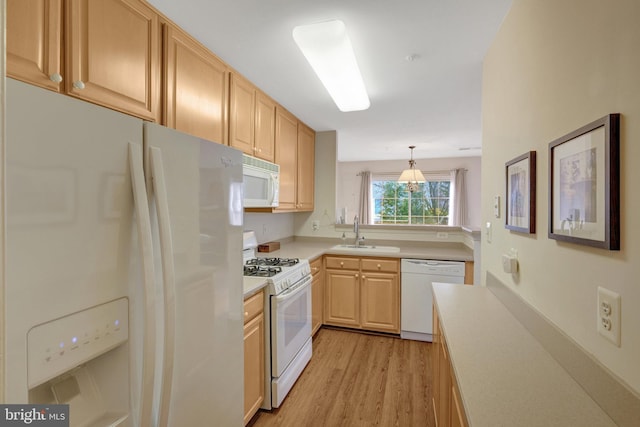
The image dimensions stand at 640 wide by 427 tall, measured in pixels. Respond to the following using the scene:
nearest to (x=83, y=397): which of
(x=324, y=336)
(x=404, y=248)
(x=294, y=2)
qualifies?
(x=294, y=2)

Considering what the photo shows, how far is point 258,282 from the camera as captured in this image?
6.48ft

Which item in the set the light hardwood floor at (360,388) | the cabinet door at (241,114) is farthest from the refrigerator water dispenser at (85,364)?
the cabinet door at (241,114)

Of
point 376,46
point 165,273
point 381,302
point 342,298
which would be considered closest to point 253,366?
point 165,273

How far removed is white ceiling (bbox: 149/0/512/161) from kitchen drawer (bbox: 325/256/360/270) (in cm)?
155

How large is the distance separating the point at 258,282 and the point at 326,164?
2.33 meters

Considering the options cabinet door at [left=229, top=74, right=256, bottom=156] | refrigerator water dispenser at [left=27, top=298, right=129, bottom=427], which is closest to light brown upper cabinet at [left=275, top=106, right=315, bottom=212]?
cabinet door at [left=229, top=74, right=256, bottom=156]

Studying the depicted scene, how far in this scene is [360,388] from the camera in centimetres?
231

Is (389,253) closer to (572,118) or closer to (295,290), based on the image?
(295,290)

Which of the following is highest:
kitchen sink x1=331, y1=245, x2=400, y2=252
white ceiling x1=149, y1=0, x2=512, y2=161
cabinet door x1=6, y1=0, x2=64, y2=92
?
white ceiling x1=149, y1=0, x2=512, y2=161

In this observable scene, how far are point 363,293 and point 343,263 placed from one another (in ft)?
1.26

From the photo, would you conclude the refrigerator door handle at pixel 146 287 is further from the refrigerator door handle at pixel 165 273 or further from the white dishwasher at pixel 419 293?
the white dishwasher at pixel 419 293

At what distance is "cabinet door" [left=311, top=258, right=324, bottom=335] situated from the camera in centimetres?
311

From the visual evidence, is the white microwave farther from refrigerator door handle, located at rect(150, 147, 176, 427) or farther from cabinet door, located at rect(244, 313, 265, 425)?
refrigerator door handle, located at rect(150, 147, 176, 427)

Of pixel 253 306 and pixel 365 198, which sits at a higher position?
pixel 365 198
